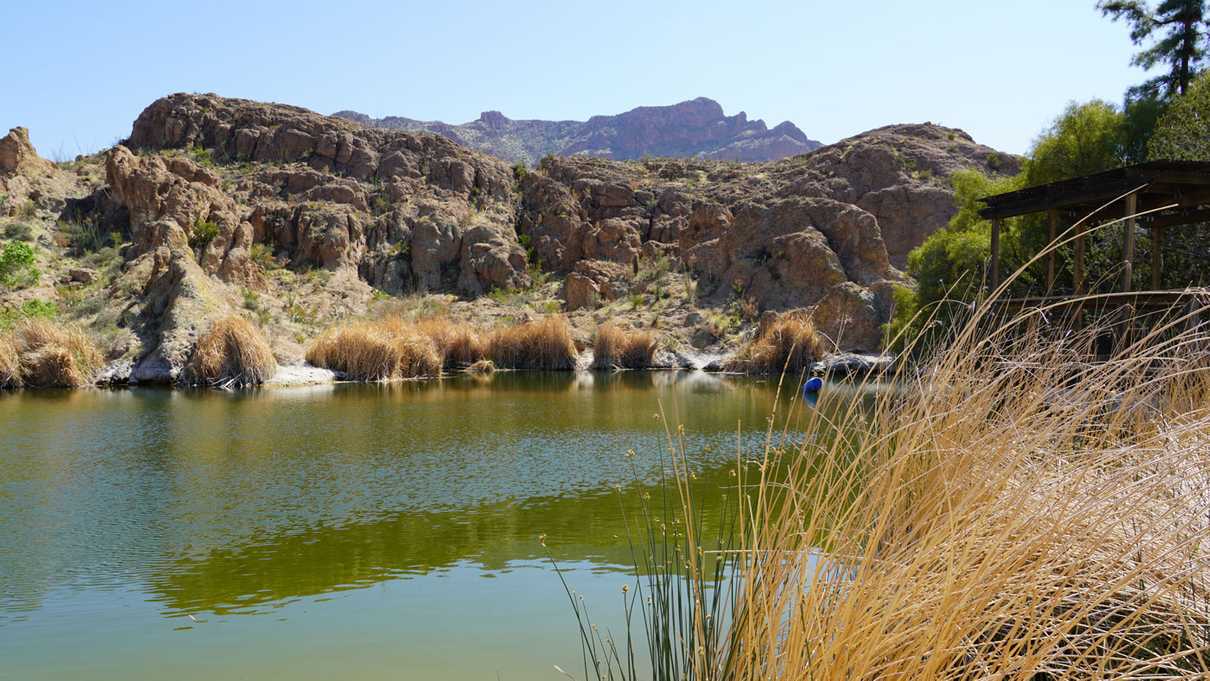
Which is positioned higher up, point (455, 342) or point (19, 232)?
Answer: point (19, 232)

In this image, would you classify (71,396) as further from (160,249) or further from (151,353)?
(160,249)

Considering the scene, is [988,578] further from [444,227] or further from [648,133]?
[648,133]

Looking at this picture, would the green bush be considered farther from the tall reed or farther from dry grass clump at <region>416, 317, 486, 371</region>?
the tall reed

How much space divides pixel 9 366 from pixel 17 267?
24.5 ft

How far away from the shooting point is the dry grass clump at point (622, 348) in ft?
101

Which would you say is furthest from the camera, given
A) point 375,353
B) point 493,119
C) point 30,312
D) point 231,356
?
point 493,119

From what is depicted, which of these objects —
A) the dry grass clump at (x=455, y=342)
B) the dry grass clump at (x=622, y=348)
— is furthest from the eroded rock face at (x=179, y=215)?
the dry grass clump at (x=622, y=348)

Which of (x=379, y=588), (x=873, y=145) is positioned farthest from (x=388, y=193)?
(x=379, y=588)

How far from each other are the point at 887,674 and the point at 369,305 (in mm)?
35535

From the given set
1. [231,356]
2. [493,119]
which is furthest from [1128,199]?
[493,119]

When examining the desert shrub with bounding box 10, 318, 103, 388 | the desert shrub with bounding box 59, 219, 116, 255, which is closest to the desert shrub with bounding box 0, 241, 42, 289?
the desert shrub with bounding box 59, 219, 116, 255

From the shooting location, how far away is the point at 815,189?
1596 inches

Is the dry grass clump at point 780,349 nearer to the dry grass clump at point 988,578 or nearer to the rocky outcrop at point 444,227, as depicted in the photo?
→ the rocky outcrop at point 444,227

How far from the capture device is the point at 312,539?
24.9 ft
